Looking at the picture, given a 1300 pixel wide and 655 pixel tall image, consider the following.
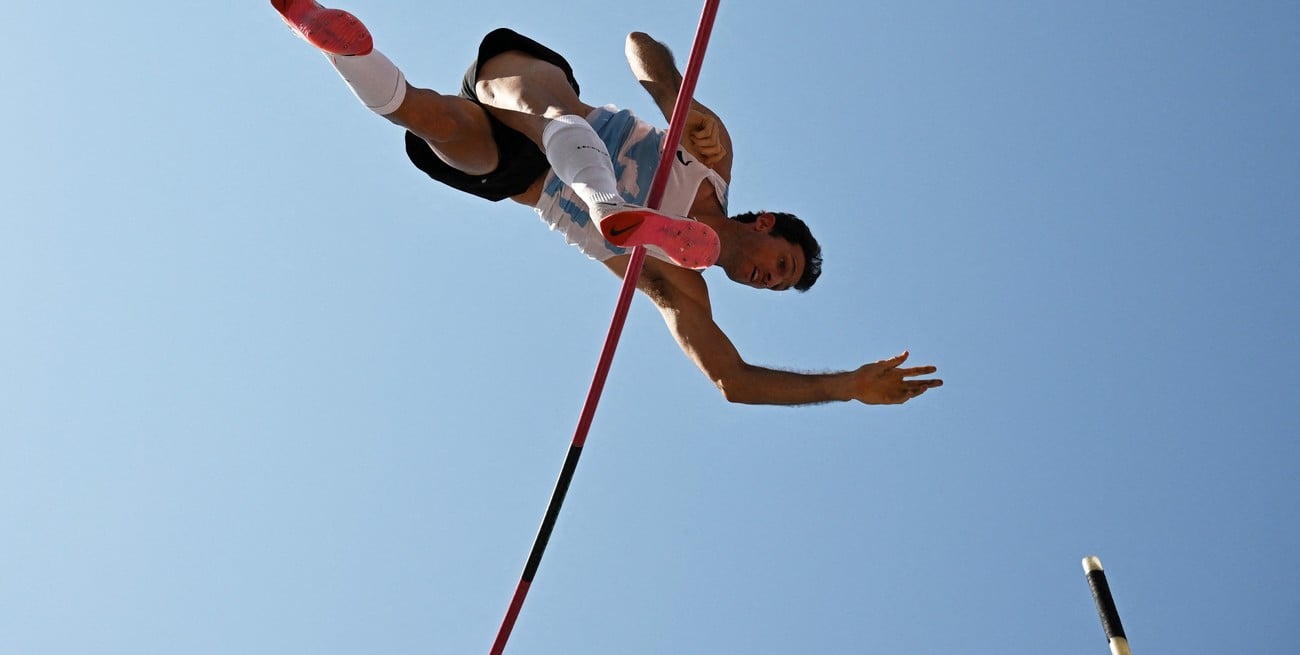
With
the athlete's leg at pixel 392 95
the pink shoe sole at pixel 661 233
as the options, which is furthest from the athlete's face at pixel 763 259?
the pink shoe sole at pixel 661 233

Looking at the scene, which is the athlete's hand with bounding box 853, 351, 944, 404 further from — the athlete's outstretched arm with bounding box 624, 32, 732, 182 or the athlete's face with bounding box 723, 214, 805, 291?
the athlete's outstretched arm with bounding box 624, 32, 732, 182

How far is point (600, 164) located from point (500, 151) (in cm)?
108

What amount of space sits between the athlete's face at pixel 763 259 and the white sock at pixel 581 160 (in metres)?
1.34

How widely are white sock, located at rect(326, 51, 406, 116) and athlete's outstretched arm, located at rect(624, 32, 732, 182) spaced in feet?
4.61

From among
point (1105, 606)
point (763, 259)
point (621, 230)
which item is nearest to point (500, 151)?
point (763, 259)

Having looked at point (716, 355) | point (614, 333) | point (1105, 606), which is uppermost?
point (716, 355)

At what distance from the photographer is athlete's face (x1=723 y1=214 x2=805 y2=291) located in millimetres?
6781

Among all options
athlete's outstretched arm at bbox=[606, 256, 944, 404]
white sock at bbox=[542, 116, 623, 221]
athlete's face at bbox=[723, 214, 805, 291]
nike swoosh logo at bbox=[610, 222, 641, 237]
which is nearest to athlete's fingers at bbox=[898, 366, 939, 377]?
athlete's outstretched arm at bbox=[606, 256, 944, 404]

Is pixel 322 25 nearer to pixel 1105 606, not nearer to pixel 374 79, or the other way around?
pixel 374 79

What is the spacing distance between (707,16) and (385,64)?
1423mm

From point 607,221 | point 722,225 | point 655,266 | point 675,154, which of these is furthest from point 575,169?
point 655,266

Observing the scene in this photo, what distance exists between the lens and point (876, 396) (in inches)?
263

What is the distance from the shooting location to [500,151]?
6434mm

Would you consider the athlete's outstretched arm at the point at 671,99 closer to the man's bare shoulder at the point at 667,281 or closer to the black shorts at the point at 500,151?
the black shorts at the point at 500,151
